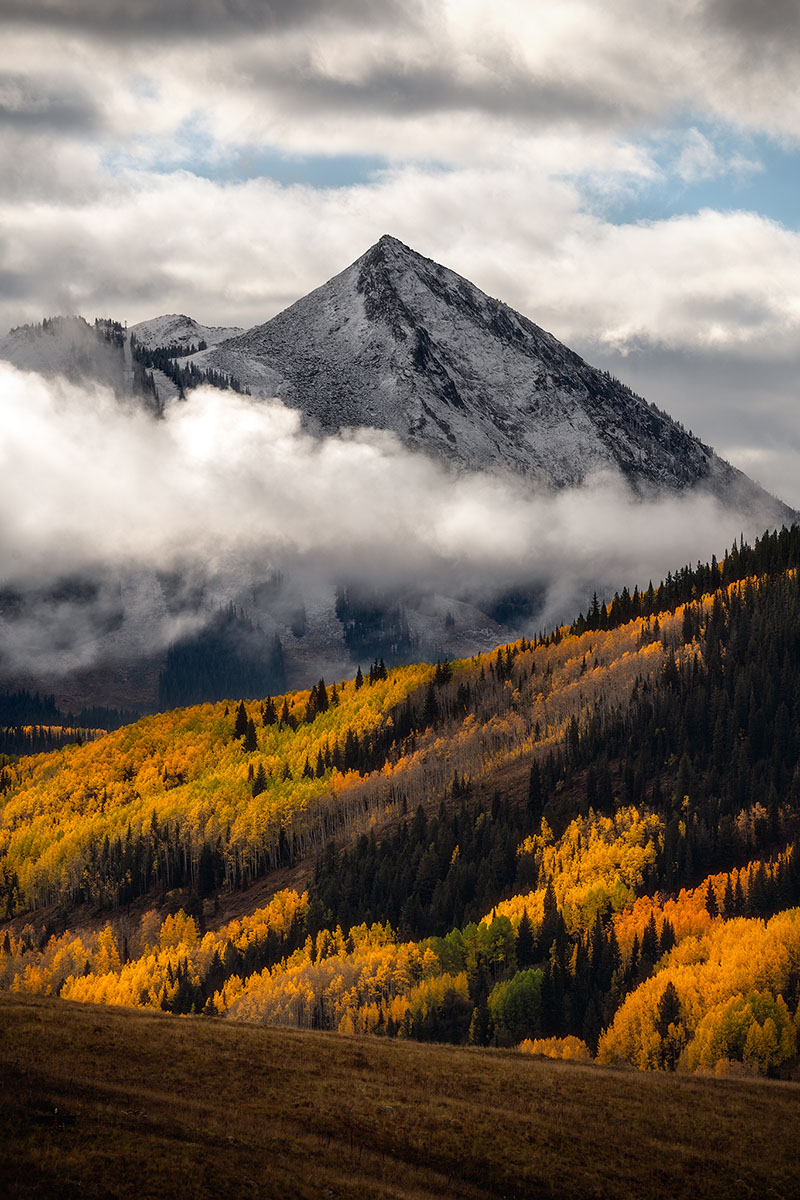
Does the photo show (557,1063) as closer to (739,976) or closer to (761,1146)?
(761,1146)

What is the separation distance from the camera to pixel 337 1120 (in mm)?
76750

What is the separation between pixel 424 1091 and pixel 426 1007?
373ft

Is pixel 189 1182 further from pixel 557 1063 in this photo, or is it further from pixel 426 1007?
pixel 426 1007

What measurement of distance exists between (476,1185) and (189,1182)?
730 inches

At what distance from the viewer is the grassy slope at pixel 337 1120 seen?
63.3 meters

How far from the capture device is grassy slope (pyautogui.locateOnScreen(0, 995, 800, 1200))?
2491 inches

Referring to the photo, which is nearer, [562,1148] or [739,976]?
[562,1148]

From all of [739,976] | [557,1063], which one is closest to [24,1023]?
[557,1063]

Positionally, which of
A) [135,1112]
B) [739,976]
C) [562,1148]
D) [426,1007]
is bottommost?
[426,1007]

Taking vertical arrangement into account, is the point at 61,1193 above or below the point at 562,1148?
above

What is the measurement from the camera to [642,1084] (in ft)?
320

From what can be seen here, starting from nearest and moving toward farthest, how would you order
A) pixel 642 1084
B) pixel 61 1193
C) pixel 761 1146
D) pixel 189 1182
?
1. pixel 61 1193
2. pixel 189 1182
3. pixel 761 1146
4. pixel 642 1084

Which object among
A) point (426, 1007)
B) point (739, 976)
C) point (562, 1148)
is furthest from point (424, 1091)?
point (426, 1007)

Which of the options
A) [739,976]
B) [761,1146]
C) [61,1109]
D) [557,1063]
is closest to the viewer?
[61,1109]
